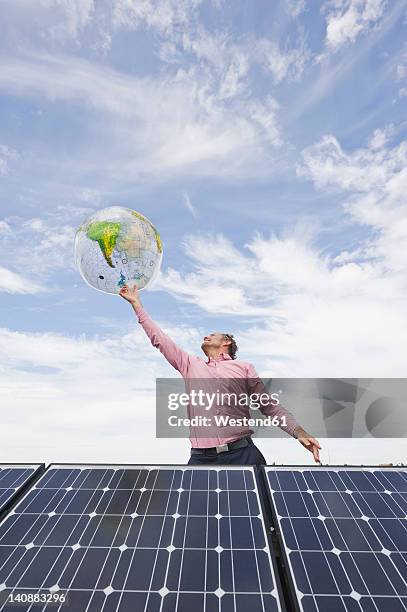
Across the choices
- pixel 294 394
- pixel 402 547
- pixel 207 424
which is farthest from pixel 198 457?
pixel 294 394

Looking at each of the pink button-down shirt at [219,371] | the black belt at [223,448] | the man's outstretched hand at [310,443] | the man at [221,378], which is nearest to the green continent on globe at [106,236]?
the man at [221,378]

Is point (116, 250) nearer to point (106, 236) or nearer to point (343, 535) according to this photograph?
point (106, 236)

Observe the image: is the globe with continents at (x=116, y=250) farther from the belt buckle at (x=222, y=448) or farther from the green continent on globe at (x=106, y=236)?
the belt buckle at (x=222, y=448)

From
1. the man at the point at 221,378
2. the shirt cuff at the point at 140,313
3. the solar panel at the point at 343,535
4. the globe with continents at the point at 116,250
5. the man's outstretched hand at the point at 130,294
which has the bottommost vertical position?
the solar panel at the point at 343,535

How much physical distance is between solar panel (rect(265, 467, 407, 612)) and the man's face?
3657 mm

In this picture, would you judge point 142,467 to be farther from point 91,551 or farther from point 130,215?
point 130,215

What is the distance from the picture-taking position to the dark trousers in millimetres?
7883

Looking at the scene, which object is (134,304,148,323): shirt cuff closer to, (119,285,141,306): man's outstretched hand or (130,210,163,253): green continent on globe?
(119,285,141,306): man's outstretched hand

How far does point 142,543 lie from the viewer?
15.8 ft

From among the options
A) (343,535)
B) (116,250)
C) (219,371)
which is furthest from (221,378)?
(343,535)

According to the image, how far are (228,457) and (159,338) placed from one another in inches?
112

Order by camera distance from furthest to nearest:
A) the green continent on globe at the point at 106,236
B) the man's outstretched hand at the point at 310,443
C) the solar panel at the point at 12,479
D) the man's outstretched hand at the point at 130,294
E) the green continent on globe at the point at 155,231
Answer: the green continent on globe at the point at 155,231 → the green continent on globe at the point at 106,236 → the man's outstretched hand at the point at 130,294 → the man's outstretched hand at the point at 310,443 → the solar panel at the point at 12,479

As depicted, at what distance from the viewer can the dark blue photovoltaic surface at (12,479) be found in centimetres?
584

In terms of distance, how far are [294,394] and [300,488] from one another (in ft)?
41.6
